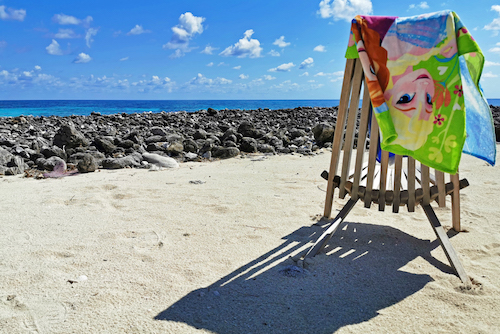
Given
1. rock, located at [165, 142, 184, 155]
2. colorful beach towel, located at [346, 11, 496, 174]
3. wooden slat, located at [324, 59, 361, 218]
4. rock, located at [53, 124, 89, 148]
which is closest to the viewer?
colorful beach towel, located at [346, 11, 496, 174]

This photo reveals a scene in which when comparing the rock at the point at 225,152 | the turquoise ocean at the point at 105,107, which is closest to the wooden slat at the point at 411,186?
the rock at the point at 225,152

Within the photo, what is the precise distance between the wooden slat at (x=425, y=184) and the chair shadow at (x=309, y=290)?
44 cm

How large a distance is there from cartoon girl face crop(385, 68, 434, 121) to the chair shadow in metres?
1.11

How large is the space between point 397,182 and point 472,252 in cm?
84

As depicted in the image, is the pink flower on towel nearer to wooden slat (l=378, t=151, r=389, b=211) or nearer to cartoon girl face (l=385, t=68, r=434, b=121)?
cartoon girl face (l=385, t=68, r=434, b=121)

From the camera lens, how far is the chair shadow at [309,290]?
1966mm

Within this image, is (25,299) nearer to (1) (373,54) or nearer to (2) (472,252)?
Result: (1) (373,54)

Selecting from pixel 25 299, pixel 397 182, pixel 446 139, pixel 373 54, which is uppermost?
pixel 373 54

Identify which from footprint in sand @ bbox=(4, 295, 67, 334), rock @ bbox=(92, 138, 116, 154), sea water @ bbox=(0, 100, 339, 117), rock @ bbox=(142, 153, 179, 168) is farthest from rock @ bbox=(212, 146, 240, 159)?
sea water @ bbox=(0, 100, 339, 117)

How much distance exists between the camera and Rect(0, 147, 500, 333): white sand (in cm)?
197

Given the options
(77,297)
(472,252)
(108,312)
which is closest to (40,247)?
(77,297)

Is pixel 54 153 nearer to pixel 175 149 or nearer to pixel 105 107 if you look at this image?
pixel 175 149

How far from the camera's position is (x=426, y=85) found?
7.95 feet

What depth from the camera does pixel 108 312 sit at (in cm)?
201
